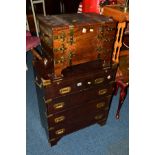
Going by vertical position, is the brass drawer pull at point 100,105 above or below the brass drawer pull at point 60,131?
above

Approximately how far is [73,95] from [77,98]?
0.25 ft

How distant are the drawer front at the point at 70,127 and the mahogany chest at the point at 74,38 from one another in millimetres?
620

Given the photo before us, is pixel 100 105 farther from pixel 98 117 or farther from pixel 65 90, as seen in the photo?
pixel 65 90

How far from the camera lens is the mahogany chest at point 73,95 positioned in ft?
6.51

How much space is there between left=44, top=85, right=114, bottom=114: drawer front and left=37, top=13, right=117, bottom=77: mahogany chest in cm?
26

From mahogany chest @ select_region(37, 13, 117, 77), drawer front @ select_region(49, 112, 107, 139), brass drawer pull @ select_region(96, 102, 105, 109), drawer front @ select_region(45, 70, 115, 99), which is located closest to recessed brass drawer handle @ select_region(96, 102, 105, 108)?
brass drawer pull @ select_region(96, 102, 105, 109)

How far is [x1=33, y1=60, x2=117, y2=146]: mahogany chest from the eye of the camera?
1.99 meters

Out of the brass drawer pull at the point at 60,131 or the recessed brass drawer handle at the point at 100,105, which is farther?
the recessed brass drawer handle at the point at 100,105

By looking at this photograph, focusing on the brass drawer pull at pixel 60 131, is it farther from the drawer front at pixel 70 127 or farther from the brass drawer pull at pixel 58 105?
the brass drawer pull at pixel 58 105

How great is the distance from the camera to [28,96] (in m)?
3.22

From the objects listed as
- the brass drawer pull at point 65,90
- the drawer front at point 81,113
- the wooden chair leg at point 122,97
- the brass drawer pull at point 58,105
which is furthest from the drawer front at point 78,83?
the wooden chair leg at point 122,97
